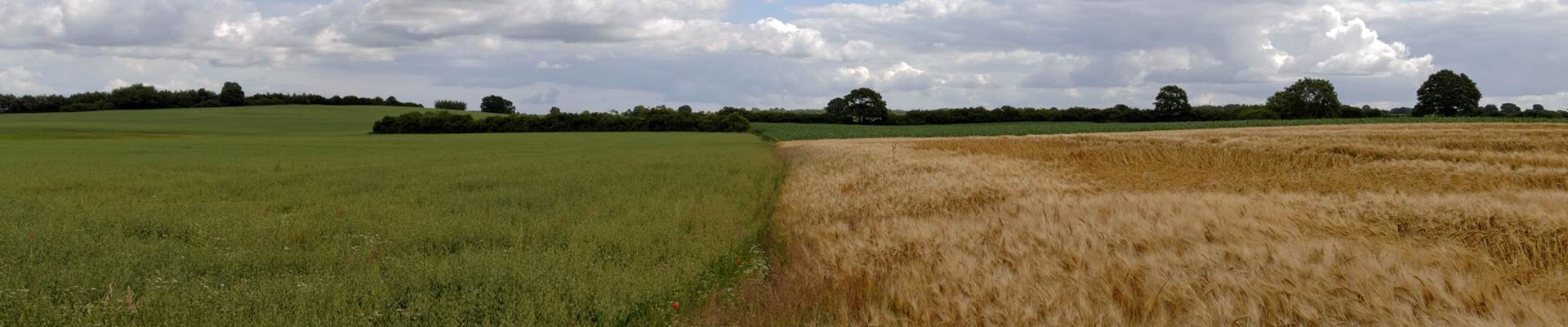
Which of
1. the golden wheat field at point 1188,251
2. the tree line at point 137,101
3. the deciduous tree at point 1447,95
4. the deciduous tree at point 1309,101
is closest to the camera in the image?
the golden wheat field at point 1188,251

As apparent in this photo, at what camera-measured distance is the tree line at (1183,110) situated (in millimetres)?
76000

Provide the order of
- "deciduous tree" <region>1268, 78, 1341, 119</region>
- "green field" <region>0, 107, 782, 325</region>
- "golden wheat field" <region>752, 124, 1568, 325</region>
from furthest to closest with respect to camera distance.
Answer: "deciduous tree" <region>1268, 78, 1341, 119</region>, "green field" <region>0, 107, 782, 325</region>, "golden wheat field" <region>752, 124, 1568, 325</region>

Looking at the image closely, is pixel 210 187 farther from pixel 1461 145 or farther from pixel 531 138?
pixel 531 138

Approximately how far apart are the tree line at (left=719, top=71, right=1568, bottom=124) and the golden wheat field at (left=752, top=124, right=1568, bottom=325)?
72.5 meters

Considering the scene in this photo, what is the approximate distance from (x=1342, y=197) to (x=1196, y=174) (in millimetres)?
5634

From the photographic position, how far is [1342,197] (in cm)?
1020

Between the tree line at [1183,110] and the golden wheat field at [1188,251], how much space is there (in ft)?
238

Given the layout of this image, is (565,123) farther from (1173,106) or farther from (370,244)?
(370,244)

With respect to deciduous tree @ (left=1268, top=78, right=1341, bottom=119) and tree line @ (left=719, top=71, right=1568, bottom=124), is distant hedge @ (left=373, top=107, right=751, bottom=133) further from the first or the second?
deciduous tree @ (left=1268, top=78, right=1341, bottom=119)

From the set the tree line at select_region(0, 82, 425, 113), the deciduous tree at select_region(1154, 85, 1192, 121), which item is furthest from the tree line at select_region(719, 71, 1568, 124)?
the tree line at select_region(0, 82, 425, 113)

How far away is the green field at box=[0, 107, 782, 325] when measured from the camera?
6.33 m

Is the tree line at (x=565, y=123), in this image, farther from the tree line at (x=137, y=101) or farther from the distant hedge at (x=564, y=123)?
the tree line at (x=137, y=101)

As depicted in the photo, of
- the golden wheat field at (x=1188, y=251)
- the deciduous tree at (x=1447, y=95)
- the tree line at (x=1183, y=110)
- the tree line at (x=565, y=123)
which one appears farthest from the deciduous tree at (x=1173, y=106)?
the golden wheat field at (x=1188, y=251)

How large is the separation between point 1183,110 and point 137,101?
117659 millimetres
